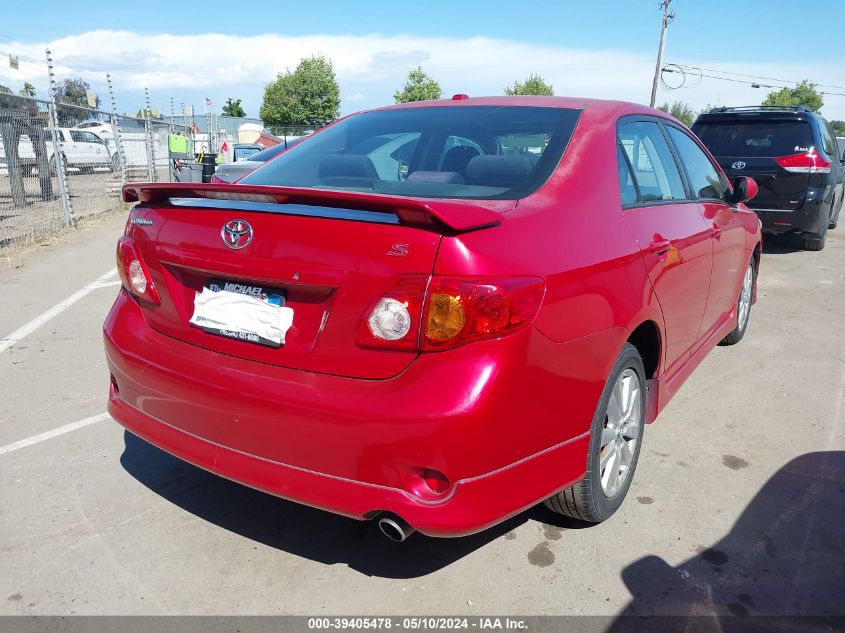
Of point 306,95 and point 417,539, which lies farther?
point 306,95

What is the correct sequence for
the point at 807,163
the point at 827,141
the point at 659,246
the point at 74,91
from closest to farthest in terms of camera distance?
the point at 659,246 < the point at 807,163 < the point at 827,141 < the point at 74,91

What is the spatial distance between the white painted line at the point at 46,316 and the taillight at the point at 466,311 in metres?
4.16

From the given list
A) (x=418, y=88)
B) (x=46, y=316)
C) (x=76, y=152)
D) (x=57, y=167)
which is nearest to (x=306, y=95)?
(x=418, y=88)

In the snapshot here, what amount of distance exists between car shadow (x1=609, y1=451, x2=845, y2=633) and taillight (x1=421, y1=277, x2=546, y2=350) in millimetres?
1109

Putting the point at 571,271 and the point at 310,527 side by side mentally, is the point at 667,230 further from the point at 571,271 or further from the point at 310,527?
the point at 310,527

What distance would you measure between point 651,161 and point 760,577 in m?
1.91

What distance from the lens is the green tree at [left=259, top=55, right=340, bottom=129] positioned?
61.9m

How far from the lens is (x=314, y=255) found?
86.0 inches

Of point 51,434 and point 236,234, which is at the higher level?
point 236,234

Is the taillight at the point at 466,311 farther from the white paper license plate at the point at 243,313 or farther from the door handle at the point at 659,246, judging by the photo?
the door handle at the point at 659,246

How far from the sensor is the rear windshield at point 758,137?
873 cm

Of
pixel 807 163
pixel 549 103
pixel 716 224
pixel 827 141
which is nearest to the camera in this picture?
pixel 549 103

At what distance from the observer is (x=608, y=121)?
3059 millimetres

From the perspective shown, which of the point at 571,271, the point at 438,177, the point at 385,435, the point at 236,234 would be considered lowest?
the point at 385,435
